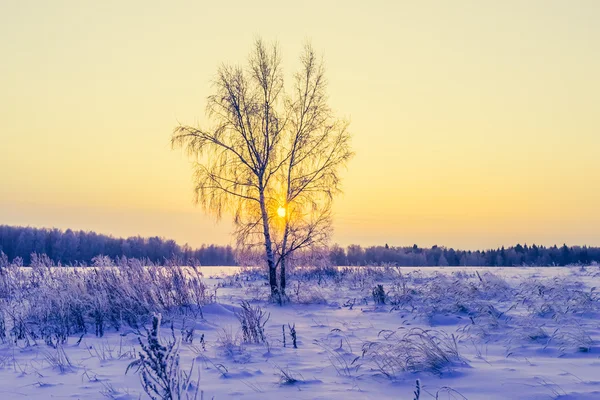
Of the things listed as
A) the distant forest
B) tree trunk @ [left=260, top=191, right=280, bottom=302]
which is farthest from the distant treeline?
tree trunk @ [left=260, top=191, right=280, bottom=302]

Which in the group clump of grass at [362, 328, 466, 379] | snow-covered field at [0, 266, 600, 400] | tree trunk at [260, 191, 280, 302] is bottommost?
snow-covered field at [0, 266, 600, 400]

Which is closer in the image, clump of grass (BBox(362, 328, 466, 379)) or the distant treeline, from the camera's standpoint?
clump of grass (BBox(362, 328, 466, 379))

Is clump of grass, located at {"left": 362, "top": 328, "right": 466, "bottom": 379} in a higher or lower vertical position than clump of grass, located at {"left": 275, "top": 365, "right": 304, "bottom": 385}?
higher

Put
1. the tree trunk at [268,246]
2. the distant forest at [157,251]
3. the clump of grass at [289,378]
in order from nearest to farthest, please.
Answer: the clump of grass at [289,378] < the tree trunk at [268,246] < the distant forest at [157,251]

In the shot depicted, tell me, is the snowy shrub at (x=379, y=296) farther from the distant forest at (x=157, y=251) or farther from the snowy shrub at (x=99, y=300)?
the distant forest at (x=157, y=251)

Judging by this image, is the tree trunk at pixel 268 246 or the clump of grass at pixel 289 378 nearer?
the clump of grass at pixel 289 378

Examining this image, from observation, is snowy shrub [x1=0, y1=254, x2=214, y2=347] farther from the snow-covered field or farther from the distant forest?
the distant forest

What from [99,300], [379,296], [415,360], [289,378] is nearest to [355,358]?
[415,360]

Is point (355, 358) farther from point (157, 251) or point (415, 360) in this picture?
point (157, 251)

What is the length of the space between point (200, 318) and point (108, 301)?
5.87 ft

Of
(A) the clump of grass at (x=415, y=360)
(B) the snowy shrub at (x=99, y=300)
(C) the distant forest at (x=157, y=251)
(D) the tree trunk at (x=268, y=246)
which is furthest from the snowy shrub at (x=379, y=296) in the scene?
(C) the distant forest at (x=157, y=251)

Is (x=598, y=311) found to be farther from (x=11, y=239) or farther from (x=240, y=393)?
(x=11, y=239)

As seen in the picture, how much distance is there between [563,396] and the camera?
3.70 m

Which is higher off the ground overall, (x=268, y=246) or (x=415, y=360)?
(x=268, y=246)
